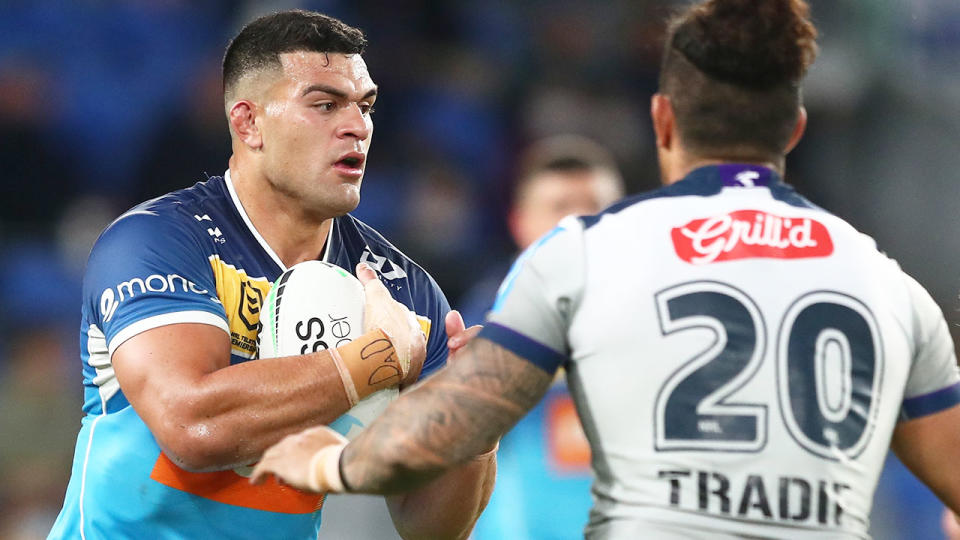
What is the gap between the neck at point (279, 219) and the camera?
3.94 metres

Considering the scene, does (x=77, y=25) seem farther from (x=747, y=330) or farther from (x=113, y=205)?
(x=747, y=330)

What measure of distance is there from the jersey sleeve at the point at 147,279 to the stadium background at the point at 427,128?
4.12m

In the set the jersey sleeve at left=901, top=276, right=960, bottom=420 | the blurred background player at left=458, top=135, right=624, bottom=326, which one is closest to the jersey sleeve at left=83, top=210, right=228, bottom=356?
the jersey sleeve at left=901, top=276, right=960, bottom=420

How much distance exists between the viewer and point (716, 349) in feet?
8.63

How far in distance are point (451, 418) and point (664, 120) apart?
2.71ft

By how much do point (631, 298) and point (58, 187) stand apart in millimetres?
6534

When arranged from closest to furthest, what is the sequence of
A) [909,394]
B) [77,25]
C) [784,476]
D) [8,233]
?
1. [784,476]
2. [909,394]
3. [8,233]
4. [77,25]

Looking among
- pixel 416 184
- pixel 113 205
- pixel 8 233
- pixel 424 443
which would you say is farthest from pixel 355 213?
pixel 424 443

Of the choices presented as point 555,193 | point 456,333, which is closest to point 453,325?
point 456,333

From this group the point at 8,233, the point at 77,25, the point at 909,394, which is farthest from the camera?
the point at 77,25

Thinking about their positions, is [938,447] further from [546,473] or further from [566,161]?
[566,161]

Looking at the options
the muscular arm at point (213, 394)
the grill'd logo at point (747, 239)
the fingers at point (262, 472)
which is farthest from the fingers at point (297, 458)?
the grill'd logo at point (747, 239)

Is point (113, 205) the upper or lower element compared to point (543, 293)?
upper

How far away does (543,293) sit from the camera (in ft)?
8.84
